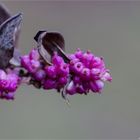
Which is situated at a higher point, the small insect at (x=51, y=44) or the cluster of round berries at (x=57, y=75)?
the small insect at (x=51, y=44)

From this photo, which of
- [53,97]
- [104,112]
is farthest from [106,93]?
[53,97]

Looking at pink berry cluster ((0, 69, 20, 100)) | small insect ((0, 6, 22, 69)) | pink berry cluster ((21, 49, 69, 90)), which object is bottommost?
pink berry cluster ((0, 69, 20, 100))

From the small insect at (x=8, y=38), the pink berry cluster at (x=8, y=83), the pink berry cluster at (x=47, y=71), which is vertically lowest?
the pink berry cluster at (x=8, y=83)
